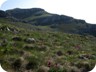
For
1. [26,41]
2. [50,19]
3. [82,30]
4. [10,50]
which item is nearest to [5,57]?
[10,50]

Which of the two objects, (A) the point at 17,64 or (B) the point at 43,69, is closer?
(B) the point at 43,69

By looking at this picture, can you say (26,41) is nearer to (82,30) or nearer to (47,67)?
(47,67)

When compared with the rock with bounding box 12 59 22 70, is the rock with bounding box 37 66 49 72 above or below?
above

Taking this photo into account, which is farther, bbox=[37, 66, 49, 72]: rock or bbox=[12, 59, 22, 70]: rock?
bbox=[12, 59, 22, 70]: rock

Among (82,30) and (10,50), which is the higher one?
(10,50)

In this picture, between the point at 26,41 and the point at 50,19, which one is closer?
the point at 26,41

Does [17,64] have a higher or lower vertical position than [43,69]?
lower

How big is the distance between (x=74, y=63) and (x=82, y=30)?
149 m

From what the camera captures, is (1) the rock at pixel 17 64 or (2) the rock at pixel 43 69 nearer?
(2) the rock at pixel 43 69

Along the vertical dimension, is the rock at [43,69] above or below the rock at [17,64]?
above

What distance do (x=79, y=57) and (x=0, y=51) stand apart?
410cm

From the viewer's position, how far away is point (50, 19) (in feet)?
648

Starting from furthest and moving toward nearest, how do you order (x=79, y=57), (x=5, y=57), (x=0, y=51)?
(x=79, y=57) < (x=0, y=51) < (x=5, y=57)

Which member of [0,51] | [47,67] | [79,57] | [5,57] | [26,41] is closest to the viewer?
[47,67]
